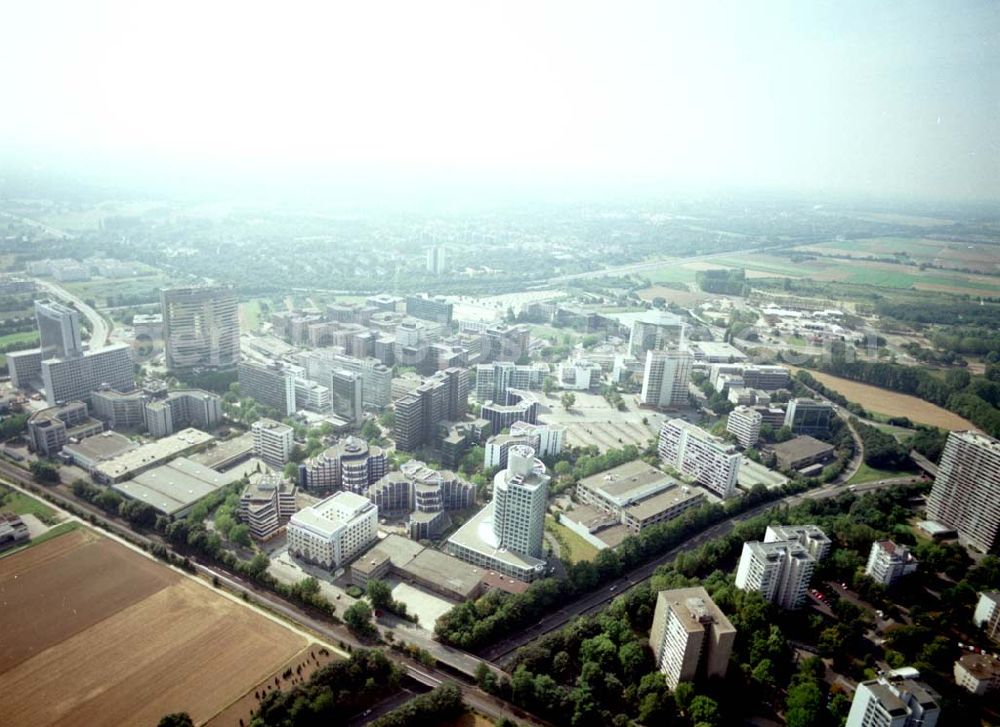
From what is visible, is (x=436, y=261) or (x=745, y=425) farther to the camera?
(x=436, y=261)

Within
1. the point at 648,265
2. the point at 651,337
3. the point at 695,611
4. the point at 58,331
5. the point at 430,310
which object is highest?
the point at 648,265

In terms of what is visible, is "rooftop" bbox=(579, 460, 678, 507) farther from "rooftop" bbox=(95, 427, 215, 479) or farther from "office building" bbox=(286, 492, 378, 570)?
"rooftop" bbox=(95, 427, 215, 479)

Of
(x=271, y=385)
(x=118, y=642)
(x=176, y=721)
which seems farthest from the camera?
(x=271, y=385)

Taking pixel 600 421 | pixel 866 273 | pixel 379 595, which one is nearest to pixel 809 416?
pixel 600 421

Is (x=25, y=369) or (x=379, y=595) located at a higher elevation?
(x=25, y=369)

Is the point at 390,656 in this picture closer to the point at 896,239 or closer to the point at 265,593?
the point at 265,593

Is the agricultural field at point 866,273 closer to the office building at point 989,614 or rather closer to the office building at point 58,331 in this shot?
the office building at point 989,614

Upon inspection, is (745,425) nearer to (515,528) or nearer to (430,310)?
(515,528)

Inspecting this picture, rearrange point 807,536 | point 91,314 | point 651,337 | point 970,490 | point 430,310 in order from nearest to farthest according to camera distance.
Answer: point 807,536
point 970,490
point 651,337
point 91,314
point 430,310
